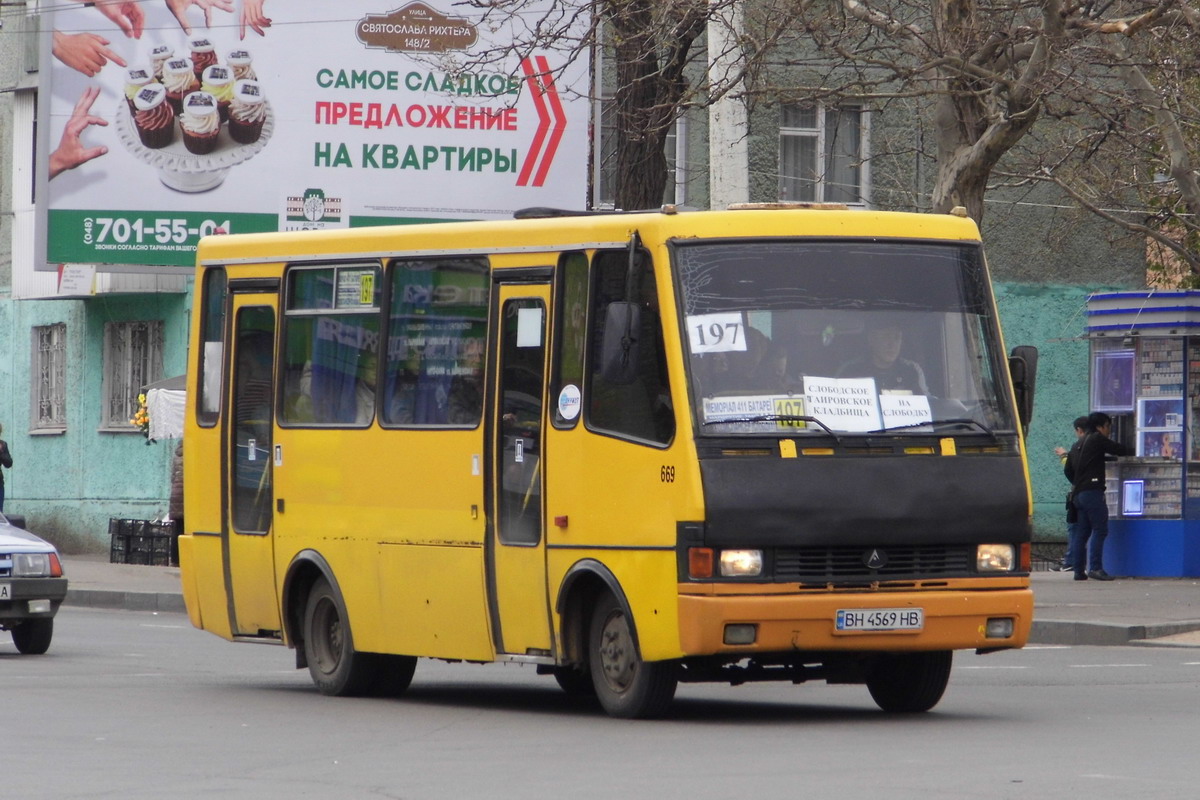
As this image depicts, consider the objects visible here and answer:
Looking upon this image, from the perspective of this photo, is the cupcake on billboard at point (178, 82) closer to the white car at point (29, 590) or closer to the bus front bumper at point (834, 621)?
the white car at point (29, 590)

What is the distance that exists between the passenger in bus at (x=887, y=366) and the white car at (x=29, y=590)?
7.71 metres

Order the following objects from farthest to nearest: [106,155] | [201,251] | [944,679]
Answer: [106,155] → [201,251] → [944,679]

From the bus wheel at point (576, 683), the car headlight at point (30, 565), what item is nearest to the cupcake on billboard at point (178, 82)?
the car headlight at point (30, 565)

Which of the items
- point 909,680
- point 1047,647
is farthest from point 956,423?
point 1047,647

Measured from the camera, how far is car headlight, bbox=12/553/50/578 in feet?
55.1

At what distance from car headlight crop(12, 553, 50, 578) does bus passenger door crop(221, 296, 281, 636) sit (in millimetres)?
3148

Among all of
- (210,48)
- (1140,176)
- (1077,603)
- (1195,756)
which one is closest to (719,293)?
(1195,756)

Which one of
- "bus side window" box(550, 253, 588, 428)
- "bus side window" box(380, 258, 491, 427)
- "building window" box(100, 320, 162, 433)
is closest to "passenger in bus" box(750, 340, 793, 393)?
"bus side window" box(550, 253, 588, 428)

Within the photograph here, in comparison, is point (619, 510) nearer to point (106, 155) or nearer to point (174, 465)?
point (174, 465)

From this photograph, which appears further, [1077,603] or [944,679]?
[1077,603]

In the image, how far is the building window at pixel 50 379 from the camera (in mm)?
35344

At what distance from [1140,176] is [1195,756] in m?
20.4

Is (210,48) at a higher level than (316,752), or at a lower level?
higher

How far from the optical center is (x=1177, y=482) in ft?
81.6
